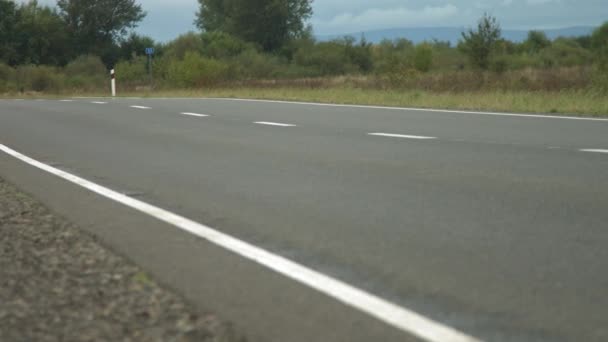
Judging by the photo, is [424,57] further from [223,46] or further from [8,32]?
[8,32]

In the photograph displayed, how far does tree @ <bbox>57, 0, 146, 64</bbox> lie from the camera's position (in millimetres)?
84812

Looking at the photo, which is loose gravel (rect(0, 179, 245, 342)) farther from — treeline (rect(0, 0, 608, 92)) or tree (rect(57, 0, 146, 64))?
tree (rect(57, 0, 146, 64))

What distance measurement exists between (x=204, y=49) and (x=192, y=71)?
35928mm

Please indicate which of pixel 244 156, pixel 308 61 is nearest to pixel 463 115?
pixel 244 156

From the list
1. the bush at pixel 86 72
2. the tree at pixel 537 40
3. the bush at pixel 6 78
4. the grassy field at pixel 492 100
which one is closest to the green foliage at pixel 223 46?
the bush at pixel 86 72

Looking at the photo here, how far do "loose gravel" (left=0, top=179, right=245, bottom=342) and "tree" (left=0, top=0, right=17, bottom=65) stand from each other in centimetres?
7619

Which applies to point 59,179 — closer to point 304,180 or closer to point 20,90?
point 304,180

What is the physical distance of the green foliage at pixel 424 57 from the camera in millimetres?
65062

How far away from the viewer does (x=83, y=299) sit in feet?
13.9

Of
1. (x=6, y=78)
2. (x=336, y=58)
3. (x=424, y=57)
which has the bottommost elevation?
(x=6, y=78)

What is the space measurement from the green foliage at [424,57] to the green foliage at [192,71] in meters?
17.3

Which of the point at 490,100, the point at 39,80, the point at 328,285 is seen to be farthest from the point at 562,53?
the point at 328,285

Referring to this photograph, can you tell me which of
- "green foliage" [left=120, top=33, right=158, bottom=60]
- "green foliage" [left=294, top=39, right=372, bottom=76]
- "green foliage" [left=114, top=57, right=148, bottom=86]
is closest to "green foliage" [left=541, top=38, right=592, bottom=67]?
"green foliage" [left=294, top=39, right=372, bottom=76]

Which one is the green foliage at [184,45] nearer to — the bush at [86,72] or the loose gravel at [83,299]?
the bush at [86,72]
